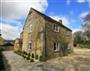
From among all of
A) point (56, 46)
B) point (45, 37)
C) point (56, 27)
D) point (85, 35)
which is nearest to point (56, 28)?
point (56, 27)

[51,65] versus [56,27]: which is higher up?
[56,27]

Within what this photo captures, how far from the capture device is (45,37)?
26.8 metres

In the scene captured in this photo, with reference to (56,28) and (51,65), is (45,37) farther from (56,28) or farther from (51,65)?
(51,65)

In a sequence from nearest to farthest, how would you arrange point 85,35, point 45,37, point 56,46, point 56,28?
point 45,37 < point 56,46 < point 56,28 < point 85,35

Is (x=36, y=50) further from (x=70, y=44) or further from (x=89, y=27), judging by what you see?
(x=89, y=27)

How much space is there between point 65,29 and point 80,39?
40558mm

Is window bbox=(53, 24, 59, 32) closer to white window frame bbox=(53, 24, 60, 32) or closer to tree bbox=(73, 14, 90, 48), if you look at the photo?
white window frame bbox=(53, 24, 60, 32)

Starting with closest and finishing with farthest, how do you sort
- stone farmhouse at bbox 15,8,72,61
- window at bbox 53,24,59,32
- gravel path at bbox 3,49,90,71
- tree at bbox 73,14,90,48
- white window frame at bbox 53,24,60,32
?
gravel path at bbox 3,49,90,71, stone farmhouse at bbox 15,8,72,61, white window frame at bbox 53,24,60,32, window at bbox 53,24,59,32, tree at bbox 73,14,90,48

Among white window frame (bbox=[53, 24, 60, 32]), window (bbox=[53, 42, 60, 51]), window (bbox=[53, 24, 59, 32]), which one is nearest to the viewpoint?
window (bbox=[53, 42, 60, 51])

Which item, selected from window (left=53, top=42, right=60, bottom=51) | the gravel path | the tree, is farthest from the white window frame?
the tree

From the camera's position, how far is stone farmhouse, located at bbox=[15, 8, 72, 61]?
1062 inches

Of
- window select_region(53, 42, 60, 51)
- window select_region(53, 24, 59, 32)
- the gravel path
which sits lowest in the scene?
the gravel path

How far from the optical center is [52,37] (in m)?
28.4

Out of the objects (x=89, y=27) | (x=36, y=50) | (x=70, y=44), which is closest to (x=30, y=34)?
(x=36, y=50)
